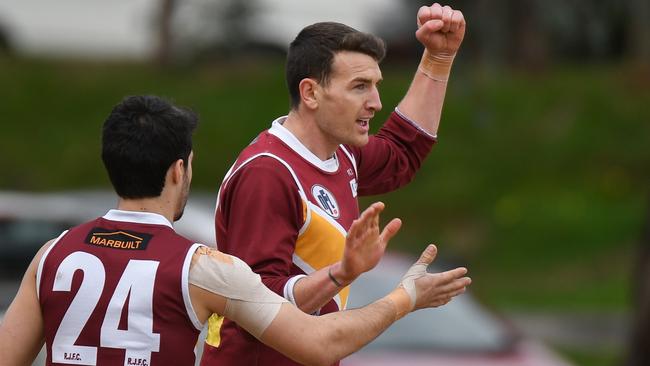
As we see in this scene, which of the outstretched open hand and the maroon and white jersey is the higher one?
the outstretched open hand

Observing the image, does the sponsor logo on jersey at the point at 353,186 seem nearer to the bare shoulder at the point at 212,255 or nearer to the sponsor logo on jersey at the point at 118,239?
the bare shoulder at the point at 212,255

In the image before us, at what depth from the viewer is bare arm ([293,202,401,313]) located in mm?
4148

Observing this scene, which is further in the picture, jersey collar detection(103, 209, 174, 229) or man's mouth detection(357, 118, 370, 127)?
man's mouth detection(357, 118, 370, 127)

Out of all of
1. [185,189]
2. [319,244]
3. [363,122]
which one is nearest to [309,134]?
[363,122]

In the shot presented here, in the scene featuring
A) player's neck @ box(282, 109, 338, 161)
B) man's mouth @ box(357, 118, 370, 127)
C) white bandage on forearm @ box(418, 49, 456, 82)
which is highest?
white bandage on forearm @ box(418, 49, 456, 82)

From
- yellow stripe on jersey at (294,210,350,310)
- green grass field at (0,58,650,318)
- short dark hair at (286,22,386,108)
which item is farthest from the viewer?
green grass field at (0,58,650,318)

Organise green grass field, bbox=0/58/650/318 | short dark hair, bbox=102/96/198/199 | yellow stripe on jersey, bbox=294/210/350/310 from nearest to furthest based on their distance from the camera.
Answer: short dark hair, bbox=102/96/198/199 < yellow stripe on jersey, bbox=294/210/350/310 < green grass field, bbox=0/58/650/318

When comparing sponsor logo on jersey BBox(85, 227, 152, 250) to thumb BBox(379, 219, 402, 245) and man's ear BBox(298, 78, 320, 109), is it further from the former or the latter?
man's ear BBox(298, 78, 320, 109)

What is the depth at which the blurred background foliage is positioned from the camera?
19.5m

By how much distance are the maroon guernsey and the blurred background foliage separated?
12.7 meters

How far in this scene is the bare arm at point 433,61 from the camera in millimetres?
5023

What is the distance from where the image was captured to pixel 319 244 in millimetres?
4594

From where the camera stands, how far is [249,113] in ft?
74.6

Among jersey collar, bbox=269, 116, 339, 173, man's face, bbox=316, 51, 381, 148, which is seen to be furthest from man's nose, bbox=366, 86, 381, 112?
jersey collar, bbox=269, 116, 339, 173
